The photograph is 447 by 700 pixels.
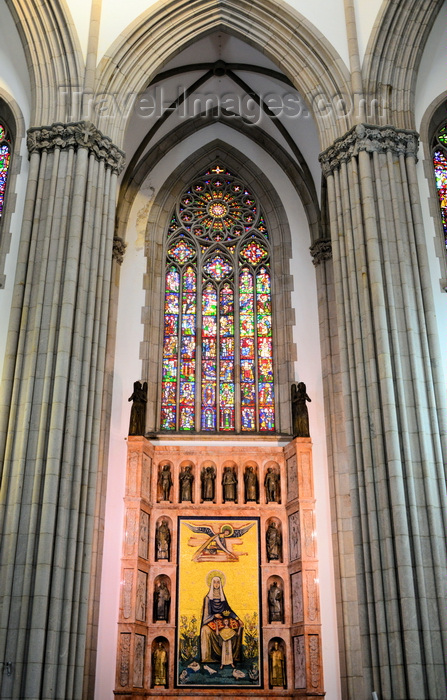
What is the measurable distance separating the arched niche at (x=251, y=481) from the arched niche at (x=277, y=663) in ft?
8.20

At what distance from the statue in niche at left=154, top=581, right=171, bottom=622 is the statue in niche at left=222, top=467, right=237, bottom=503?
194cm

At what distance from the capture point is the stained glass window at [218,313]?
1588 centimetres

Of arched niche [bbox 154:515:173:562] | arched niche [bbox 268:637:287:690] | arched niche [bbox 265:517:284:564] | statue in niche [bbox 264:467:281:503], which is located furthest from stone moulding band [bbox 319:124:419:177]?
arched niche [bbox 268:637:287:690]

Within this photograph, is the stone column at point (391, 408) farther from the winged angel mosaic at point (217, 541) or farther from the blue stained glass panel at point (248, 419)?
the blue stained glass panel at point (248, 419)

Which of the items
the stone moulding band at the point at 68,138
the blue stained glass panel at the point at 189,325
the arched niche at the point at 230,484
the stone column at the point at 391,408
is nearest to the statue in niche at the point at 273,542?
the arched niche at the point at 230,484

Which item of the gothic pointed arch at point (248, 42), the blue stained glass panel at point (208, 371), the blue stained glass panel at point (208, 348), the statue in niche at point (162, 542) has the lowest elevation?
the statue in niche at point (162, 542)

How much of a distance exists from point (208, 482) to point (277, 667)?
3435 millimetres

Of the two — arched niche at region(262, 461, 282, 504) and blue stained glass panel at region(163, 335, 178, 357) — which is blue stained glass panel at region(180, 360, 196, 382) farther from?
arched niche at region(262, 461, 282, 504)

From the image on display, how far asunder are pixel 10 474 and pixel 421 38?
9.84 metres

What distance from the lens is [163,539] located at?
1440cm

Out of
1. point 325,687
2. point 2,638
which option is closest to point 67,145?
point 2,638

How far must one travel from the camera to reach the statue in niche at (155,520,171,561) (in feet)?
46.9

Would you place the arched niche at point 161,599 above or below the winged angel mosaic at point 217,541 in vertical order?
below

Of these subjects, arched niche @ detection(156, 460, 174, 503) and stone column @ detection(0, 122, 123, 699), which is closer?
stone column @ detection(0, 122, 123, 699)
